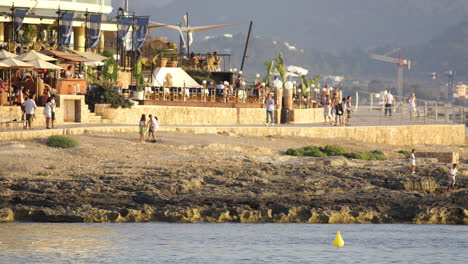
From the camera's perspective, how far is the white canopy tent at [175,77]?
43750mm

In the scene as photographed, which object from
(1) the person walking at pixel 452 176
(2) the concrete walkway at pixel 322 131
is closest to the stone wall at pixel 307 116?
(2) the concrete walkway at pixel 322 131

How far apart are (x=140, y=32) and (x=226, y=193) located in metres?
22.7

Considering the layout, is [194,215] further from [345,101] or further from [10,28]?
[10,28]

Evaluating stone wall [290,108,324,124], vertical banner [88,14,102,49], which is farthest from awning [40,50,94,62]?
stone wall [290,108,324,124]

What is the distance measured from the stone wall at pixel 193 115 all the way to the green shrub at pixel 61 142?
21.5ft

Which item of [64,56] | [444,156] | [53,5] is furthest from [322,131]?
[53,5]

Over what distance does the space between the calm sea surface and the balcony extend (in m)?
24.1

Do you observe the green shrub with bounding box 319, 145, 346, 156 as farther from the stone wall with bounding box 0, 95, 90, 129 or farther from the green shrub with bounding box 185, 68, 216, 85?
the green shrub with bounding box 185, 68, 216, 85

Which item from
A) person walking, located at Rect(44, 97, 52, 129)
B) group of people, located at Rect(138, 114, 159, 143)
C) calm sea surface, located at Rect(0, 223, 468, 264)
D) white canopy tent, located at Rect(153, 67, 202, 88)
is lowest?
calm sea surface, located at Rect(0, 223, 468, 264)

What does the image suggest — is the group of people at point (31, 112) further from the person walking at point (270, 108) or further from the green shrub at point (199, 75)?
the green shrub at point (199, 75)

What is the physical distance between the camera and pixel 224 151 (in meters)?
32.5

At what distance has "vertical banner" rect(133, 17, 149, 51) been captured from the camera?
46.1 m

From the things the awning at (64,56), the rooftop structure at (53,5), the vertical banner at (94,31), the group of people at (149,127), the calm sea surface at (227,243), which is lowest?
the calm sea surface at (227,243)

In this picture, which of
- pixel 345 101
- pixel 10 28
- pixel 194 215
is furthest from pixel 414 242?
pixel 10 28
